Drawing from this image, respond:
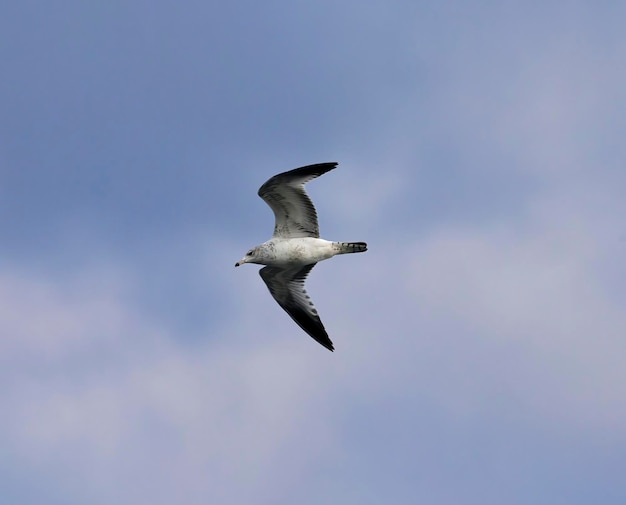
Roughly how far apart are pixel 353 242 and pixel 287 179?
3.42 meters

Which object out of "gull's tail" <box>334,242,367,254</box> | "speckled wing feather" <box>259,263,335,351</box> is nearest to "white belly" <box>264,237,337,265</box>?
"gull's tail" <box>334,242,367,254</box>

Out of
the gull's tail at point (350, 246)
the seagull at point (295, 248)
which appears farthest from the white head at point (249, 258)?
the gull's tail at point (350, 246)

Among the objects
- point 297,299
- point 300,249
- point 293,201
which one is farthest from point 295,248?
point 297,299

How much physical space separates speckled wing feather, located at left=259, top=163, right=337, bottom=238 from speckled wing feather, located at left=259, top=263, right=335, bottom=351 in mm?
2233

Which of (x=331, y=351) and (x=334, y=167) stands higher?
(x=334, y=167)

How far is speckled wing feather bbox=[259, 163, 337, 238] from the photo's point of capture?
1399 inches

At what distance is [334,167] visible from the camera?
35719mm

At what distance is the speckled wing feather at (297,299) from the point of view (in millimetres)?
38906

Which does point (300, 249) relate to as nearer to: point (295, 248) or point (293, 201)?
point (295, 248)

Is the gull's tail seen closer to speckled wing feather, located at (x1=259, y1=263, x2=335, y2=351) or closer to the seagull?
the seagull

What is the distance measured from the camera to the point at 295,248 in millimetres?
36750

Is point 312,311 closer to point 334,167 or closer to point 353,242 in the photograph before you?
point 353,242

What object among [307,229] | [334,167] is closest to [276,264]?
[307,229]

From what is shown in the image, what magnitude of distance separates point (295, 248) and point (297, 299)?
3.18 meters
